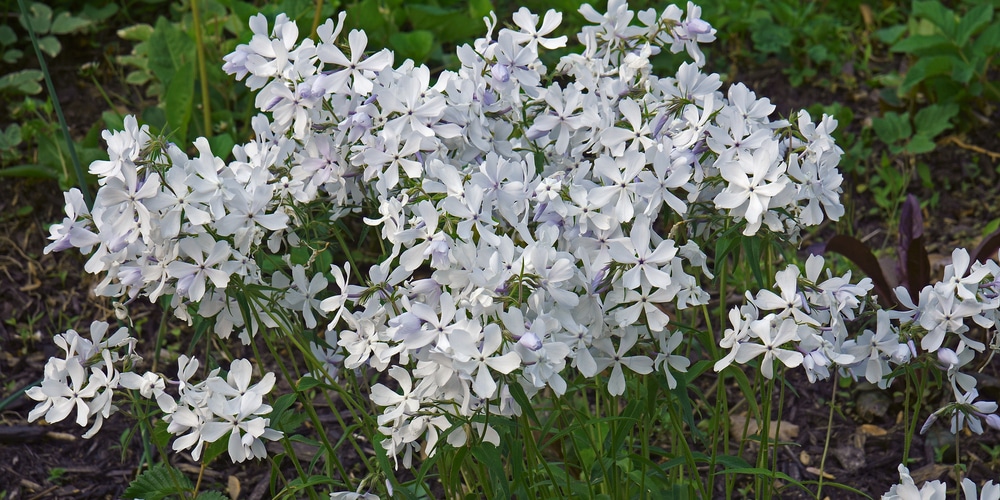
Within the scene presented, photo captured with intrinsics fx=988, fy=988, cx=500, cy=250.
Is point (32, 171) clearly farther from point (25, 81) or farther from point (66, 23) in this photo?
point (66, 23)

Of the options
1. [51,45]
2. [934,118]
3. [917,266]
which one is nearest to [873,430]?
[917,266]

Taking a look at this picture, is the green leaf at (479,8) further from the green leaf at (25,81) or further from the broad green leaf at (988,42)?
the broad green leaf at (988,42)

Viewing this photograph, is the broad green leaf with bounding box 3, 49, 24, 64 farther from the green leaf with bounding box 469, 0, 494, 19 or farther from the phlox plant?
the phlox plant

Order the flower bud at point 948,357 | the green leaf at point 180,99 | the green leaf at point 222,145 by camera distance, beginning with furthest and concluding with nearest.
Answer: the green leaf at point 180,99 < the green leaf at point 222,145 < the flower bud at point 948,357

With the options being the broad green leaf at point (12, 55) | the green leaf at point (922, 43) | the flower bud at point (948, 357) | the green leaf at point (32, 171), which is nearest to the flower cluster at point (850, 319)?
the flower bud at point (948, 357)

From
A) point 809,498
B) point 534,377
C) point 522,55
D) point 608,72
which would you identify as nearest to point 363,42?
point 522,55

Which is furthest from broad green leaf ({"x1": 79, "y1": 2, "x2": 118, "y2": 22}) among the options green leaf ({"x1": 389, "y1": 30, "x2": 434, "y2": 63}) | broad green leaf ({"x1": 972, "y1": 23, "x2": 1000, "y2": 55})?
broad green leaf ({"x1": 972, "y1": 23, "x2": 1000, "y2": 55})
